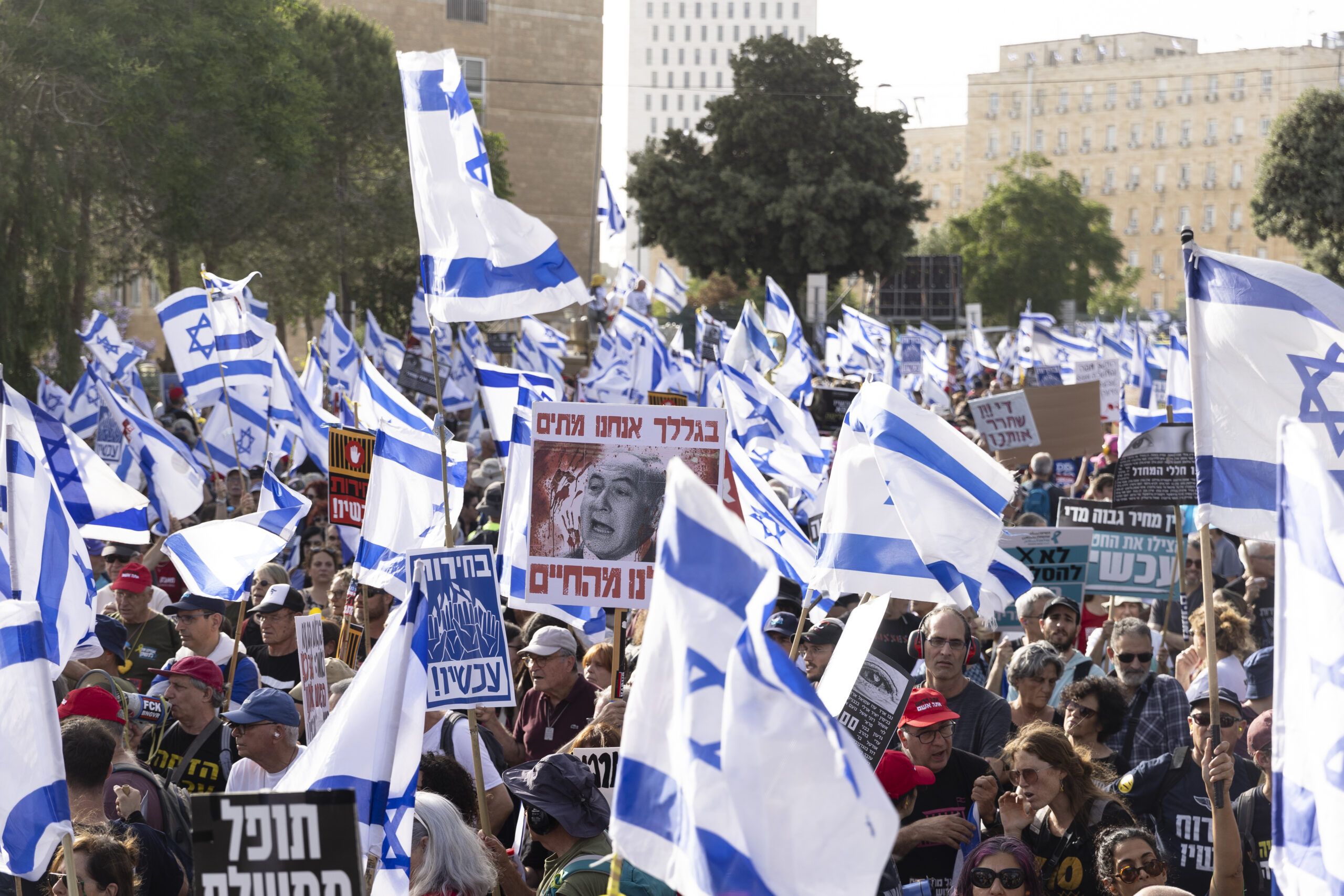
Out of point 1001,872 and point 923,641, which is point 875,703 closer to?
point 1001,872

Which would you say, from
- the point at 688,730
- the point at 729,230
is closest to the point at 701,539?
the point at 688,730

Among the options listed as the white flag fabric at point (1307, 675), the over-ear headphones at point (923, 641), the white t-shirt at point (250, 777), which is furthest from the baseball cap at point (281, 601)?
the white flag fabric at point (1307, 675)

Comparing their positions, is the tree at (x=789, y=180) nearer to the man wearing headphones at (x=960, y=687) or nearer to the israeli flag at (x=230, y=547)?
the israeli flag at (x=230, y=547)

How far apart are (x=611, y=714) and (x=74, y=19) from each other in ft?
73.8

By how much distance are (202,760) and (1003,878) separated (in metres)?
3.28

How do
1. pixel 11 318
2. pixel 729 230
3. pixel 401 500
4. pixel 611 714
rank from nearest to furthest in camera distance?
pixel 611 714 < pixel 401 500 < pixel 11 318 < pixel 729 230

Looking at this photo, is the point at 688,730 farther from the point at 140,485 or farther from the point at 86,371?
the point at 86,371

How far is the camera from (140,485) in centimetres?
1441

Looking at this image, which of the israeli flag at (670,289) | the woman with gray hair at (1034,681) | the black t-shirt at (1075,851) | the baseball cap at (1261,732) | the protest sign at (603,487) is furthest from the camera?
the israeli flag at (670,289)

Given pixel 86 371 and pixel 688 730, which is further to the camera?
pixel 86 371

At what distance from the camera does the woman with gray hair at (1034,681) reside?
671cm

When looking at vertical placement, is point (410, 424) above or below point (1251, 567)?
above

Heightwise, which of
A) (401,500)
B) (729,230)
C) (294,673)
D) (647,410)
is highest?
(729,230)

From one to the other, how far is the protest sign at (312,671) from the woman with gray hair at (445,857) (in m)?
1.33
